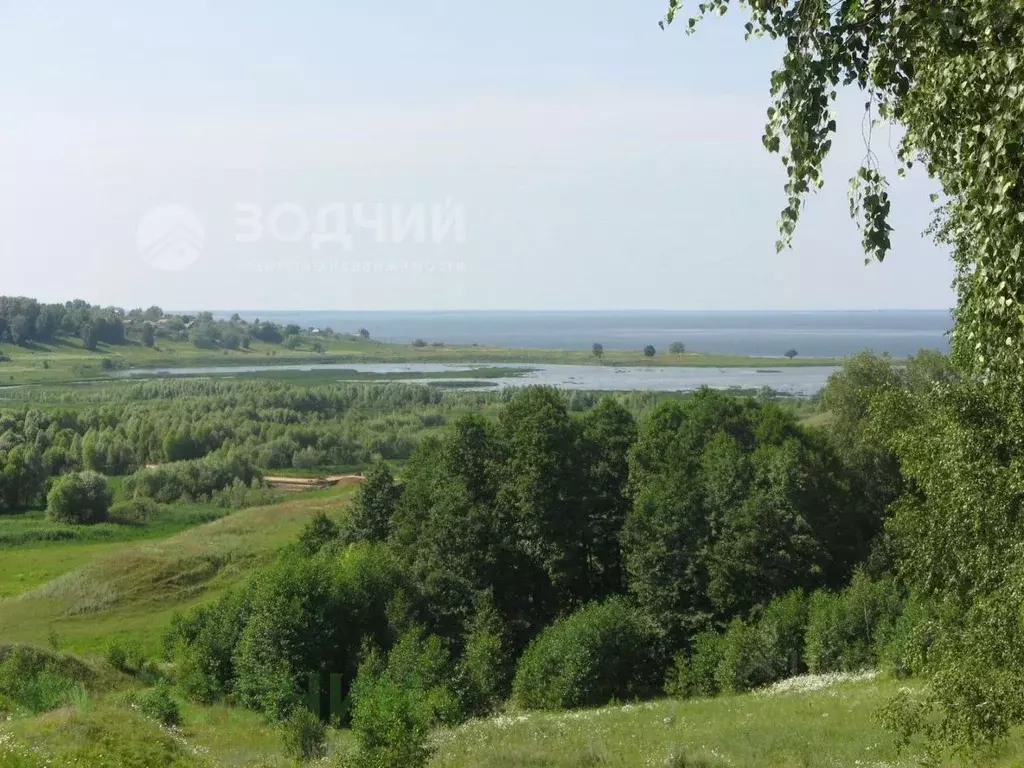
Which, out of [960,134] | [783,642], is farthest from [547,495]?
[960,134]

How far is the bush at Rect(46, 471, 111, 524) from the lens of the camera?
7638 cm

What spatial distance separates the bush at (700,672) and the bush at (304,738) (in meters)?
13.0

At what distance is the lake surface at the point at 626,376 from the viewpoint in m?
147

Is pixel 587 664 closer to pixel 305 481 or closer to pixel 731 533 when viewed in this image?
pixel 731 533

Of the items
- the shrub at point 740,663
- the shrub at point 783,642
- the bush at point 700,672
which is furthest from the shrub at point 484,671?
the shrub at point 783,642

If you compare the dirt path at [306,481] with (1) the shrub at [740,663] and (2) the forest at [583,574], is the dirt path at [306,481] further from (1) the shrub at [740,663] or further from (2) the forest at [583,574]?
(1) the shrub at [740,663]

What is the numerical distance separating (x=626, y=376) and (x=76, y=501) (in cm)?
11492

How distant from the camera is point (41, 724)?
21156 mm

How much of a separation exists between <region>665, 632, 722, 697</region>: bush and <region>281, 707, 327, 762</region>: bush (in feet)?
42.8

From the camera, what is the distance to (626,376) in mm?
176500

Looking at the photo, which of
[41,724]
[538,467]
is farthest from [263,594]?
[41,724]

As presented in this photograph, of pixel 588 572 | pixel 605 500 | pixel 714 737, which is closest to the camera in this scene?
pixel 714 737

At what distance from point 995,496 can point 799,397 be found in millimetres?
109834

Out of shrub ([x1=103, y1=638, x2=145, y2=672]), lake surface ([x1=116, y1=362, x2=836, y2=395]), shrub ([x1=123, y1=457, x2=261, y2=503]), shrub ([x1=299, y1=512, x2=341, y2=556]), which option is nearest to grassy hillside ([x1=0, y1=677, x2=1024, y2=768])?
shrub ([x1=103, y1=638, x2=145, y2=672])
